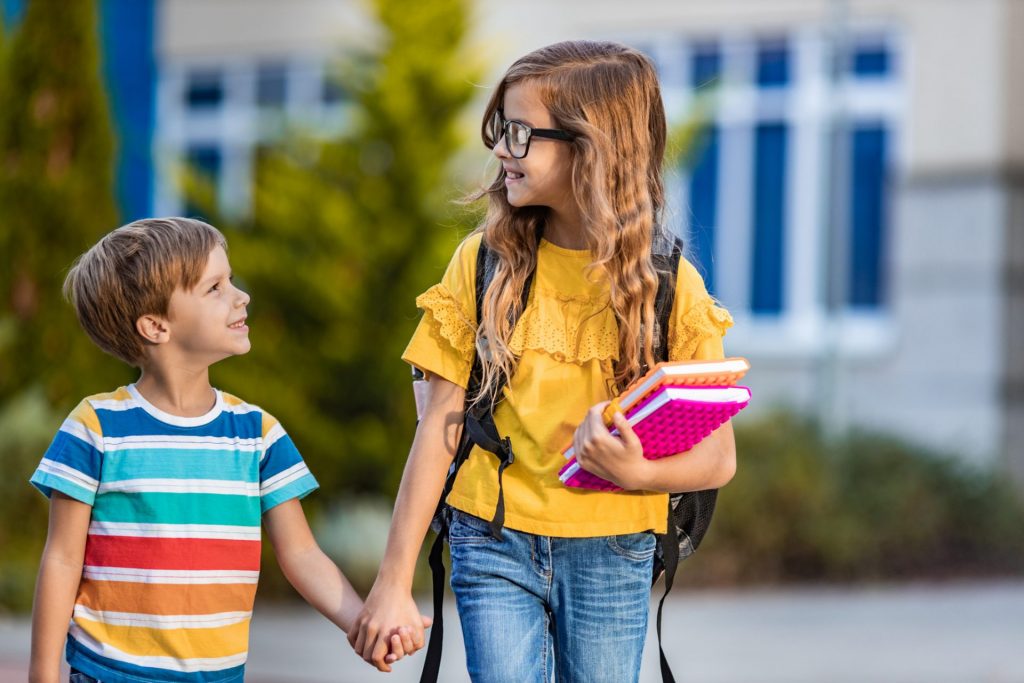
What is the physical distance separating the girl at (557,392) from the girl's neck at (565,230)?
0.03m

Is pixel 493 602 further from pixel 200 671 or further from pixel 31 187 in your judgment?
pixel 31 187

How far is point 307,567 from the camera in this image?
306 cm

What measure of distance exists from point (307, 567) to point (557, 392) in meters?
0.66

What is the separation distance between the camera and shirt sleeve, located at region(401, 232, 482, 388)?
10.0ft

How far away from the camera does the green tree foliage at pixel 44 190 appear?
10.5 meters

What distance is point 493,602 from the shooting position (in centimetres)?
295

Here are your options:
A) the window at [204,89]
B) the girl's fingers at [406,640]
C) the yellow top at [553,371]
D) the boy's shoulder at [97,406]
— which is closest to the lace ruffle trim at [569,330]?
the yellow top at [553,371]

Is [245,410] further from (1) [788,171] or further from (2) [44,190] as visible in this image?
(1) [788,171]

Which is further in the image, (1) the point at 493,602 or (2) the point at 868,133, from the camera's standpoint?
(2) the point at 868,133

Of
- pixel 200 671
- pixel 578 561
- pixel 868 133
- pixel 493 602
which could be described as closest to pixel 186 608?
pixel 200 671

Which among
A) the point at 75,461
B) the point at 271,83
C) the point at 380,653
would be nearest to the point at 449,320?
the point at 380,653

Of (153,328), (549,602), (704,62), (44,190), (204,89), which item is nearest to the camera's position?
(153,328)

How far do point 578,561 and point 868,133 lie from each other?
33.9 ft

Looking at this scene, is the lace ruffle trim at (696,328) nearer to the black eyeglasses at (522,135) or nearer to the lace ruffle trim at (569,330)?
the lace ruffle trim at (569,330)
